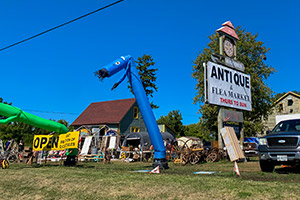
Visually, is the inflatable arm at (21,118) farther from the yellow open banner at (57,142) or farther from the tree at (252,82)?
the tree at (252,82)

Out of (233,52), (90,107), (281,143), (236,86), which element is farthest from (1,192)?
(90,107)

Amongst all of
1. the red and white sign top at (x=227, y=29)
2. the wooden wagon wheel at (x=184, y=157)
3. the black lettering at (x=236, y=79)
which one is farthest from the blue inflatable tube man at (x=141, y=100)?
the red and white sign top at (x=227, y=29)

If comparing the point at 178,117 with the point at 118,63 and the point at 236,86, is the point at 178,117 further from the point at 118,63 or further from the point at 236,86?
the point at 118,63

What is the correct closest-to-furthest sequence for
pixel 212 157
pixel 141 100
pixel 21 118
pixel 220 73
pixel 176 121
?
pixel 141 100
pixel 21 118
pixel 212 157
pixel 220 73
pixel 176 121

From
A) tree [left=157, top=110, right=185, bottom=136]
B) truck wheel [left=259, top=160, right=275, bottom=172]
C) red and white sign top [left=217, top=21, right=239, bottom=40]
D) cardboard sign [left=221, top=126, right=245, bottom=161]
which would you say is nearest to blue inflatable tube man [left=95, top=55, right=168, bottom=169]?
cardboard sign [left=221, top=126, right=245, bottom=161]

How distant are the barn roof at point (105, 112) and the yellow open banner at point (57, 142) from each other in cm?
2087

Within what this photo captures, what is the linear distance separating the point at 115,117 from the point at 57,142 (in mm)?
22302

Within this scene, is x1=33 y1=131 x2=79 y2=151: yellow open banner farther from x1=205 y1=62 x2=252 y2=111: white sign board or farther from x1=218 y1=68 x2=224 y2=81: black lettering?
x1=218 y1=68 x2=224 y2=81: black lettering

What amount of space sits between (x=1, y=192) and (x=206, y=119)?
30.7 m

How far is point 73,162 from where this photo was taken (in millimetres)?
16172

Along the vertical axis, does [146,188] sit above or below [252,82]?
below

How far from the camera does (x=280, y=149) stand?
31.4 ft

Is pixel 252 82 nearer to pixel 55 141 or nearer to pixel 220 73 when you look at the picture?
pixel 220 73

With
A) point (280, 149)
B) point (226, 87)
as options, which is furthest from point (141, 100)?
point (226, 87)
